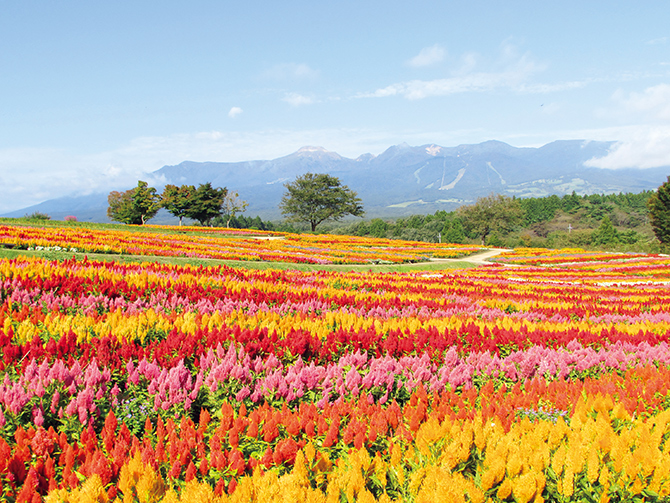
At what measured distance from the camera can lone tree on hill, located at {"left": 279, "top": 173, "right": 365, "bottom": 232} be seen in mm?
65562

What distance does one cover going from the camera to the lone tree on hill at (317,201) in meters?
65.6

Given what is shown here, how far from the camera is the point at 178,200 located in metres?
→ 58.9

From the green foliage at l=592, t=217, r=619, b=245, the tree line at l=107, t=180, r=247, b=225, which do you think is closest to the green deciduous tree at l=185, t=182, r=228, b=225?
the tree line at l=107, t=180, r=247, b=225

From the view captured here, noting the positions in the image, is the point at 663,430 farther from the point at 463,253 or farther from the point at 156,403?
the point at 463,253

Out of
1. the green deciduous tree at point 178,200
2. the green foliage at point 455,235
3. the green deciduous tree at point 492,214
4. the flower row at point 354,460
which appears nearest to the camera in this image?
the flower row at point 354,460

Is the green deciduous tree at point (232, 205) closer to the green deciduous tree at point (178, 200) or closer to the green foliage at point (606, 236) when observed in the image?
the green deciduous tree at point (178, 200)

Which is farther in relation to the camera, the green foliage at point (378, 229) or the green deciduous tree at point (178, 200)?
the green foliage at point (378, 229)

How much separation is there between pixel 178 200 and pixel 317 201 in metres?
21.5

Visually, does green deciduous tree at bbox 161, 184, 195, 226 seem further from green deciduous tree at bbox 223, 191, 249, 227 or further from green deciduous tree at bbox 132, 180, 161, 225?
green deciduous tree at bbox 223, 191, 249, 227

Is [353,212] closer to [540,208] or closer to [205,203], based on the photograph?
[205,203]

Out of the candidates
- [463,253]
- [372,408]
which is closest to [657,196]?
[463,253]

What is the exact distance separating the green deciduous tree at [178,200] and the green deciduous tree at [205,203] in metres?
0.72

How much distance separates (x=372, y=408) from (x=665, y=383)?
2.35 meters

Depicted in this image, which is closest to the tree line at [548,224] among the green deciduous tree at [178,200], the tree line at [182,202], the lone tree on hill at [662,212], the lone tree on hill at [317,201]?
the lone tree on hill at [662,212]
